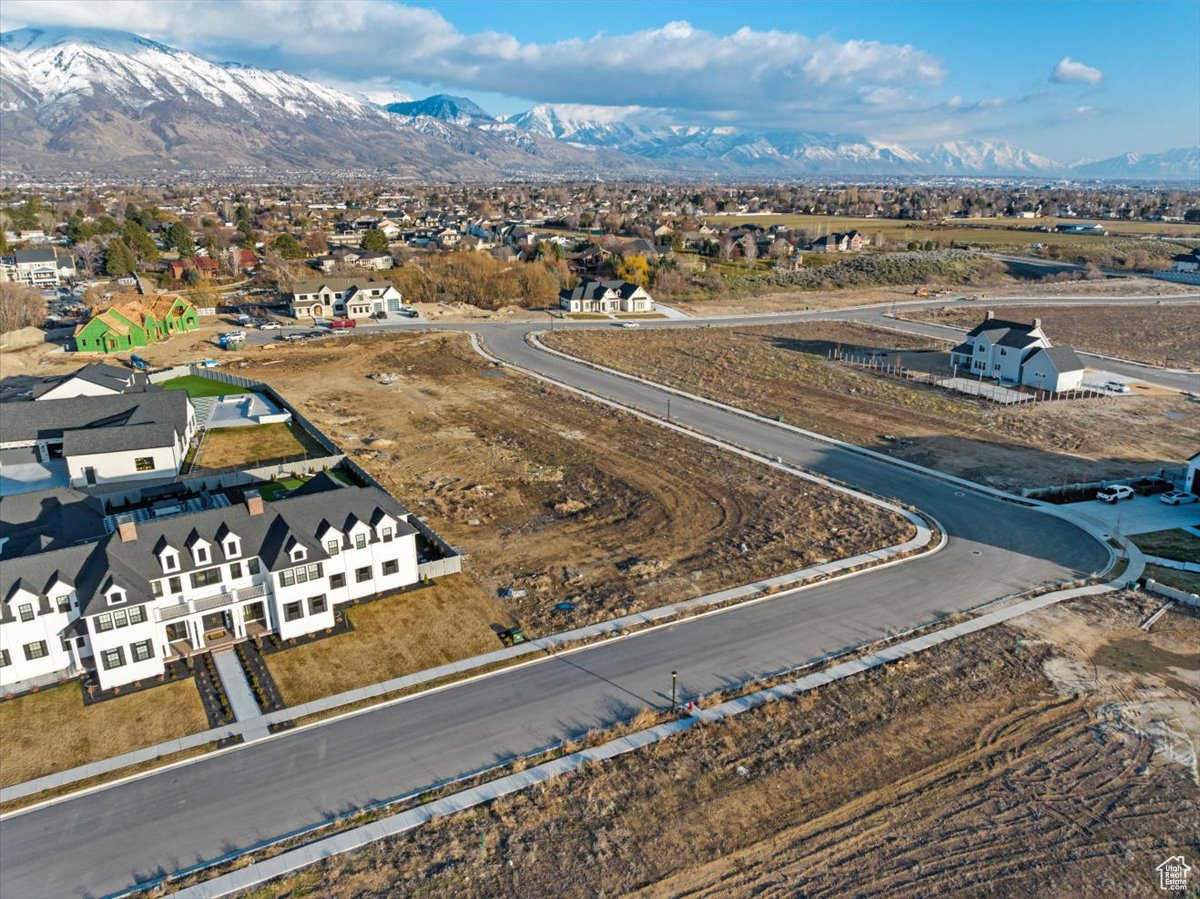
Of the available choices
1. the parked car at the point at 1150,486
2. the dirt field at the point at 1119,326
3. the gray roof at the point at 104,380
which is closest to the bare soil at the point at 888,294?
the dirt field at the point at 1119,326

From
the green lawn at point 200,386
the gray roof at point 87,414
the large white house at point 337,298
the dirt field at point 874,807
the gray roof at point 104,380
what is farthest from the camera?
the large white house at point 337,298

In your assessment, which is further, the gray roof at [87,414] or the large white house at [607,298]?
the large white house at [607,298]

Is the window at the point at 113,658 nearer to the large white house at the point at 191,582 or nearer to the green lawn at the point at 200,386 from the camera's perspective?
the large white house at the point at 191,582

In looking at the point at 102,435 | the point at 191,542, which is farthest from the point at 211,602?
the point at 102,435

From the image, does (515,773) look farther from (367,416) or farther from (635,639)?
(367,416)

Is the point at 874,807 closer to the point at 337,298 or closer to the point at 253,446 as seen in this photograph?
the point at 253,446

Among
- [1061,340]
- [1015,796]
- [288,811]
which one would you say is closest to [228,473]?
[288,811]
